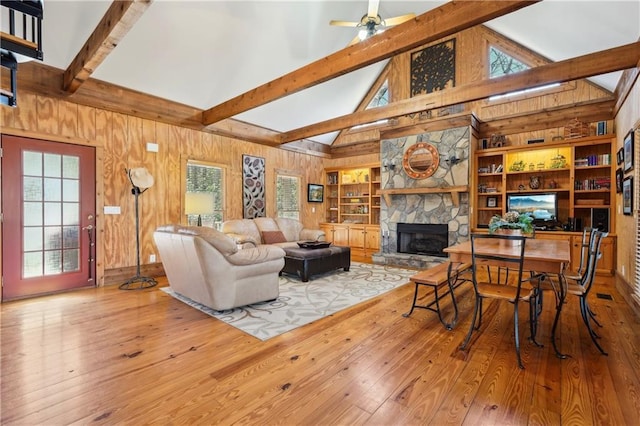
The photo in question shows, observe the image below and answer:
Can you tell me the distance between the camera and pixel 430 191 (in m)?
6.26

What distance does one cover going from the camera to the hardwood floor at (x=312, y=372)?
1.70 m

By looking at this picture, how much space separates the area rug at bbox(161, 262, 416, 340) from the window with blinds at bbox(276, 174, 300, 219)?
2599 mm

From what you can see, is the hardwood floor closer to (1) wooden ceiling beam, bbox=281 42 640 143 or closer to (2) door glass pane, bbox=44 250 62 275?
(2) door glass pane, bbox=44 250 62 275

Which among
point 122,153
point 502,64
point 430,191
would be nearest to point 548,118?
point 502,64

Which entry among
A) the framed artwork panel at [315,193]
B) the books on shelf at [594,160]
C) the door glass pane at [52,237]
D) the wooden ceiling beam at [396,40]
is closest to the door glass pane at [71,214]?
the door glass pane at [52,237]

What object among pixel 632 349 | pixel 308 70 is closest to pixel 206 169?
pixel 308 70

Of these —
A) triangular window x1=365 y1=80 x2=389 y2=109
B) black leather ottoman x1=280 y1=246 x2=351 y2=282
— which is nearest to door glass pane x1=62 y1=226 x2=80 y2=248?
black leather ottoman x1=280 y1=246 x2=351 y2=282

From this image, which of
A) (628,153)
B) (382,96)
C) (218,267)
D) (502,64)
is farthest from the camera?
(382,96)

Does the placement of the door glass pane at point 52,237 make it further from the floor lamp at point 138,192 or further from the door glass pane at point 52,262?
the floor lamp at point 138,192

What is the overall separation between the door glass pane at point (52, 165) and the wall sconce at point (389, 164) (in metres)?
5.93

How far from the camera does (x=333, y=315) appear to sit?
330 cm

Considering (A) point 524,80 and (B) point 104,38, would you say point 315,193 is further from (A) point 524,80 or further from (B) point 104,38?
(B) point 104,38

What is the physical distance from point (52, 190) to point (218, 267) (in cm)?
289

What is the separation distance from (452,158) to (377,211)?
2.52 m
